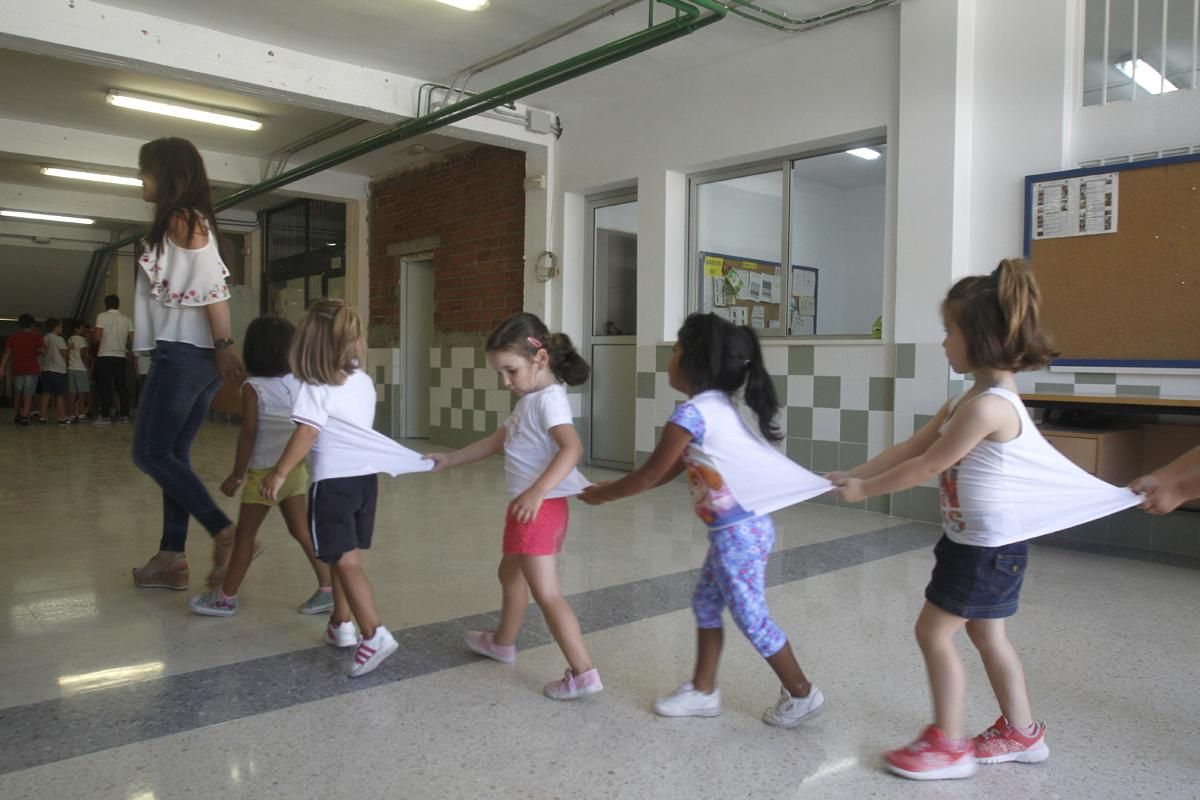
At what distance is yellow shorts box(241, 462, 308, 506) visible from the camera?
2.37 m

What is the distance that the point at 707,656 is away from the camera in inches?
70.1

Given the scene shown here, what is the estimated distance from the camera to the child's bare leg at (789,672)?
66.7 inches

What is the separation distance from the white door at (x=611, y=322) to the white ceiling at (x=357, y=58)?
0.77 m

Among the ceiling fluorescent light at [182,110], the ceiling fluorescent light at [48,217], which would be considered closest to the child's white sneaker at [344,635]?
the ceiling fluorescent light at [182,110]

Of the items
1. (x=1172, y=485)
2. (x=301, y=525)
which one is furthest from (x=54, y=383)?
(x=1172, y=485)

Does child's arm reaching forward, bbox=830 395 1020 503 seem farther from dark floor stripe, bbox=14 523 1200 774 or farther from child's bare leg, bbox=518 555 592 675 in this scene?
dark floor stripe, bbox=14 523 1200 774

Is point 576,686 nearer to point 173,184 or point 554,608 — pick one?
point 554,608

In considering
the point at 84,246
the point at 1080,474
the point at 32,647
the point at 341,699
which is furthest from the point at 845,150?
the point at 84,246

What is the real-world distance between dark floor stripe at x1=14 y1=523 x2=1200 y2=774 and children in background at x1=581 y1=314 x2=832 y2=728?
0.75 meters

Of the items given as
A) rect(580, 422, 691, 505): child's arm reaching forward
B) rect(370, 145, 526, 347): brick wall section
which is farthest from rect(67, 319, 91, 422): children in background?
rect(580, 422, 691, 505): child's arm reaching forward

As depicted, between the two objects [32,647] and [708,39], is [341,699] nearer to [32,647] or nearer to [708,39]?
[32,647]

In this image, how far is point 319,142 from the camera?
7.28m

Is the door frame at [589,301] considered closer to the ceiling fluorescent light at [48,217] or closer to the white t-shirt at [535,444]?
the white t-shirt at [535,444]

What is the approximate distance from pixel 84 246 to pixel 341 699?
13889 mm
